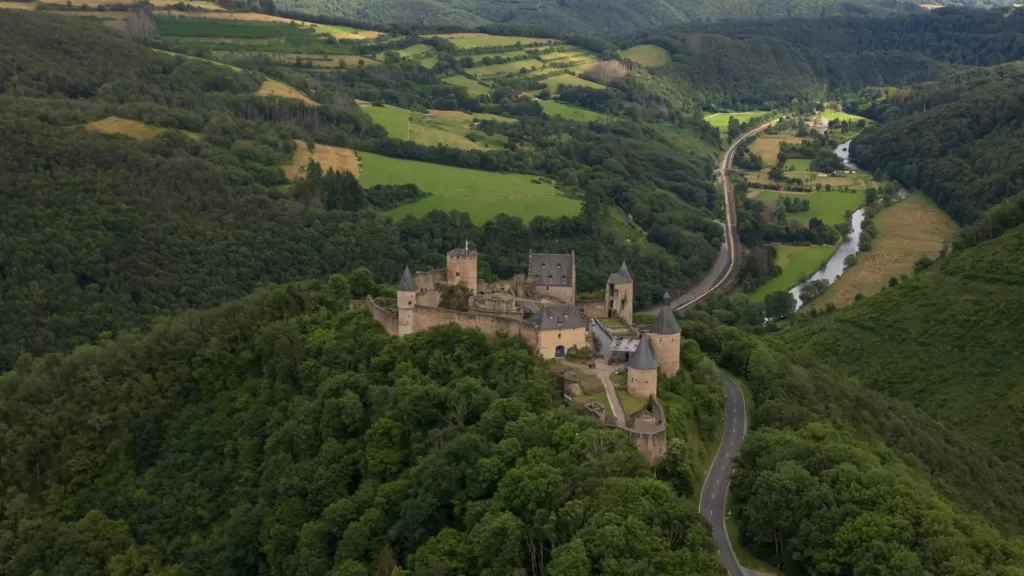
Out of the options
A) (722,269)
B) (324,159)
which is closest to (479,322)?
(722,269)

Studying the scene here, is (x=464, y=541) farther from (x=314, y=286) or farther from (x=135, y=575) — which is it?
(x=314, y=286)

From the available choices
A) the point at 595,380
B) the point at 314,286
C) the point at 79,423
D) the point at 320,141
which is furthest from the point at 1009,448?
the point at 320,141

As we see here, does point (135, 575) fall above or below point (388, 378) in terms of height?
below

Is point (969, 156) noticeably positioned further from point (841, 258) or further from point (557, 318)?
point (557, 318)

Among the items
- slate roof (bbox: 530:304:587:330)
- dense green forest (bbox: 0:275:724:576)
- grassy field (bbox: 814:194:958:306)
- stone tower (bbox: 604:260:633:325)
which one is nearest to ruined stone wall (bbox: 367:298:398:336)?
dense green forest (bbox: 0:275:724:576)

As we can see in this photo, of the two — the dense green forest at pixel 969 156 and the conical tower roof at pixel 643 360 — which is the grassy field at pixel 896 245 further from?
the conical tower roof at pixel 643 360

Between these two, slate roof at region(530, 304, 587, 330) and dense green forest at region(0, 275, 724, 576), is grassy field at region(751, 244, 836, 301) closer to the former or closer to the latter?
dense green forest at region(0, 275, 724, 576)
